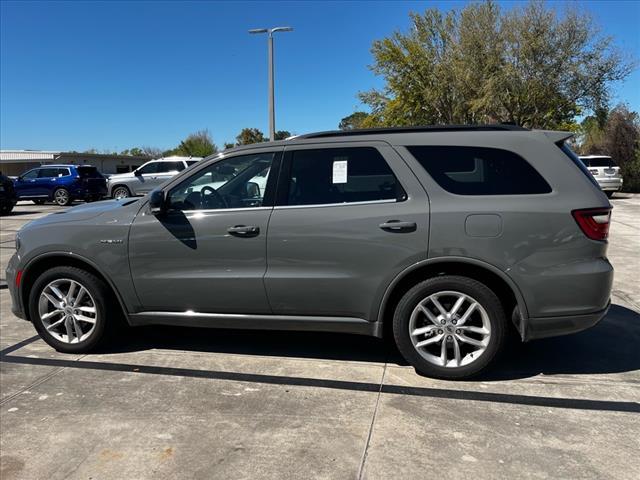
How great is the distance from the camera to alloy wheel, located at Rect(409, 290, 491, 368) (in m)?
3.76

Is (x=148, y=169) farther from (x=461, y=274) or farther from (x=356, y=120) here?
(x=356, y=120)

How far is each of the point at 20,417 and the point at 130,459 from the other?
1.08 m

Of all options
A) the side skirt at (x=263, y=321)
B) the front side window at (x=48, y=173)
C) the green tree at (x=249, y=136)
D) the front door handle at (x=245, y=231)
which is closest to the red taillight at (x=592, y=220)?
the side skirt at (x=263, y=321)

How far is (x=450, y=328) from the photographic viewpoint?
12.4 ft

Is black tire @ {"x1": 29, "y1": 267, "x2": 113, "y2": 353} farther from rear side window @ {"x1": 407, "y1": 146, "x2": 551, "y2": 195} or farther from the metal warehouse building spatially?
the metal warehouse building

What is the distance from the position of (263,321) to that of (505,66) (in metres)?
24.1

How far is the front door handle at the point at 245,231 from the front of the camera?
13.0 ft

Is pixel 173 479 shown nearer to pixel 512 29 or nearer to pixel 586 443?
pixel 586 443

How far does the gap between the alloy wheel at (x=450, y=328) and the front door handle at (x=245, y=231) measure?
1322 mm

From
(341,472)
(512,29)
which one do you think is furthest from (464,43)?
(341,472)

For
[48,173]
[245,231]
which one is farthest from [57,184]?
[245,231]

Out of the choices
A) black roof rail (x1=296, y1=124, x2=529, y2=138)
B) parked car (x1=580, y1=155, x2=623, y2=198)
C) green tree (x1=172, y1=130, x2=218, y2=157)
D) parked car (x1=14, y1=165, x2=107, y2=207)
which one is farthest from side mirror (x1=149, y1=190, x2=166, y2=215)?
green tree (x1=172, y1=130, x2=218, y2=157)

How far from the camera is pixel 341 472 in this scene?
282cm

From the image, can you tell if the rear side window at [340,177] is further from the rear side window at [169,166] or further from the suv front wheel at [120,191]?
the suv front wheel at [120,191]
